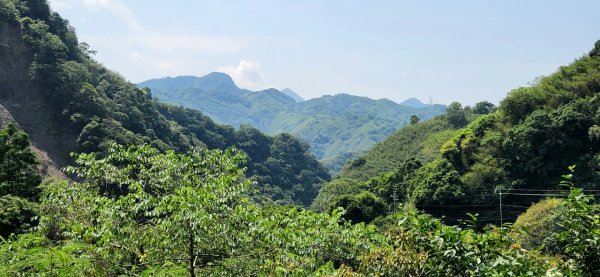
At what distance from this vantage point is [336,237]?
11.7 m

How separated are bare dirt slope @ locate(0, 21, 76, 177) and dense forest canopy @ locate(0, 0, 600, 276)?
1693mm

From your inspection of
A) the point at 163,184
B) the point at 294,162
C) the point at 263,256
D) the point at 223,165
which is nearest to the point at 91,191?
the point at 163,184

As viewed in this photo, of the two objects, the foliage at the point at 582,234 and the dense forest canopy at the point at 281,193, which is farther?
the dense forest canopy at the point at 281,193

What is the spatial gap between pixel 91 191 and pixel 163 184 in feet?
5.26

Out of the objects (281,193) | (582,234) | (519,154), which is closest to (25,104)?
(281,193)

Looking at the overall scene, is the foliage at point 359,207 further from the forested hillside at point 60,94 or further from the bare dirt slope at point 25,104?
the bare dirt slope at point 25,104

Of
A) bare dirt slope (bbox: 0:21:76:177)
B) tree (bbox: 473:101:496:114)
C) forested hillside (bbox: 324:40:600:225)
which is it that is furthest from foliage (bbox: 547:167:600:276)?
tree (bbox: 473:101:496:114)

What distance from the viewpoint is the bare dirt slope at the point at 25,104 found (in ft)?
175

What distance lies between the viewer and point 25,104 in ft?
185

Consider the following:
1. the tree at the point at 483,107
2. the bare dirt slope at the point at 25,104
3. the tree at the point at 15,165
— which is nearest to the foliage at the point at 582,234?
the tree at the point at 15,165

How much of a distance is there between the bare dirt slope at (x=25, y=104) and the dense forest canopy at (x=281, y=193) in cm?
169

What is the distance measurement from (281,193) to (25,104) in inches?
1997

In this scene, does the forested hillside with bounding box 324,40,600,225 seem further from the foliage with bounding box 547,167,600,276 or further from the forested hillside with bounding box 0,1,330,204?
the foliage with bounding box 547,167,600,276

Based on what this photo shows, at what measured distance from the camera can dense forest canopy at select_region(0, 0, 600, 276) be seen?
16.8ft
